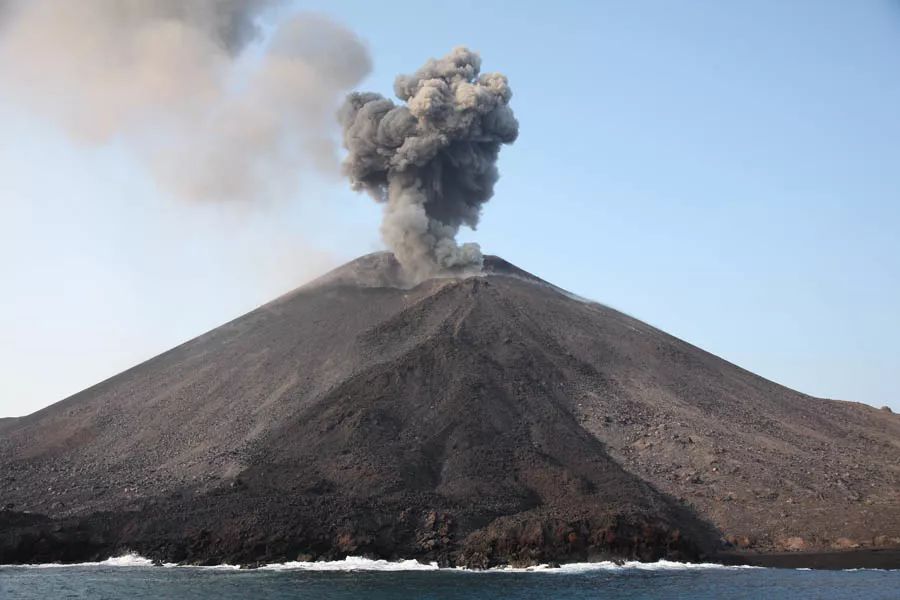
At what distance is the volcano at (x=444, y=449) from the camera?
214 feet

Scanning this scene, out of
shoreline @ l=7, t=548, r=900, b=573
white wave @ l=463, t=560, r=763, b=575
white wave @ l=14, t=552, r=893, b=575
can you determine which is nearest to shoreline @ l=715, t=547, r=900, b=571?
shoreline @ l=7, t=548, r=900, b=573

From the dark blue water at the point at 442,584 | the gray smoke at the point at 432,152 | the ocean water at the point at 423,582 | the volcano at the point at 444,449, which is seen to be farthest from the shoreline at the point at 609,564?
the gray smoke at the point at 432,152

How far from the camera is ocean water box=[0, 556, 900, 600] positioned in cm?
5300

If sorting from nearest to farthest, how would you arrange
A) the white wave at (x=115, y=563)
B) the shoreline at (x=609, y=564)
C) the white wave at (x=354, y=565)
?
the white wave at (x=354, y=565) → the shoreline at (x=609, y=564) → the white wave at (x=115, y=563)

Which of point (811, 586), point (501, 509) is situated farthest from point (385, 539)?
point (811, 586)

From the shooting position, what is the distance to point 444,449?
75.4 m

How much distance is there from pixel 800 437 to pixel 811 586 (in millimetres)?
31672

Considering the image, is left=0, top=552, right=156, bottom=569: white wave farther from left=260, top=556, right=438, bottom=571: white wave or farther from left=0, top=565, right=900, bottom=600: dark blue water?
left=260, top=556, right=438, bottom=571: white wave

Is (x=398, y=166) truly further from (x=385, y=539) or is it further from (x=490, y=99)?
(x=385, y=539)

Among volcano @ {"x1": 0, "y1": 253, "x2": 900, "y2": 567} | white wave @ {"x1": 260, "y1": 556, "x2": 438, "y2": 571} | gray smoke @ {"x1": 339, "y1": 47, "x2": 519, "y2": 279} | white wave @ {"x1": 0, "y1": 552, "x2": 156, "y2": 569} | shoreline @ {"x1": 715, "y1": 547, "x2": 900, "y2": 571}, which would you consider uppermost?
gray smoke @ {"x1": 339, "y1": 47, "x2": 519, "y2": 279}

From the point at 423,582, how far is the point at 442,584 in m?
1.33

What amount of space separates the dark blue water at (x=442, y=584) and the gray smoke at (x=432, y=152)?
1967 inches

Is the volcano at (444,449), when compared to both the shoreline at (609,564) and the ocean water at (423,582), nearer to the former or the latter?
the shoreline at (609,564)

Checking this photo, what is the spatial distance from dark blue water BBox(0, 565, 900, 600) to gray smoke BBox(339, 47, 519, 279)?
49961mm
